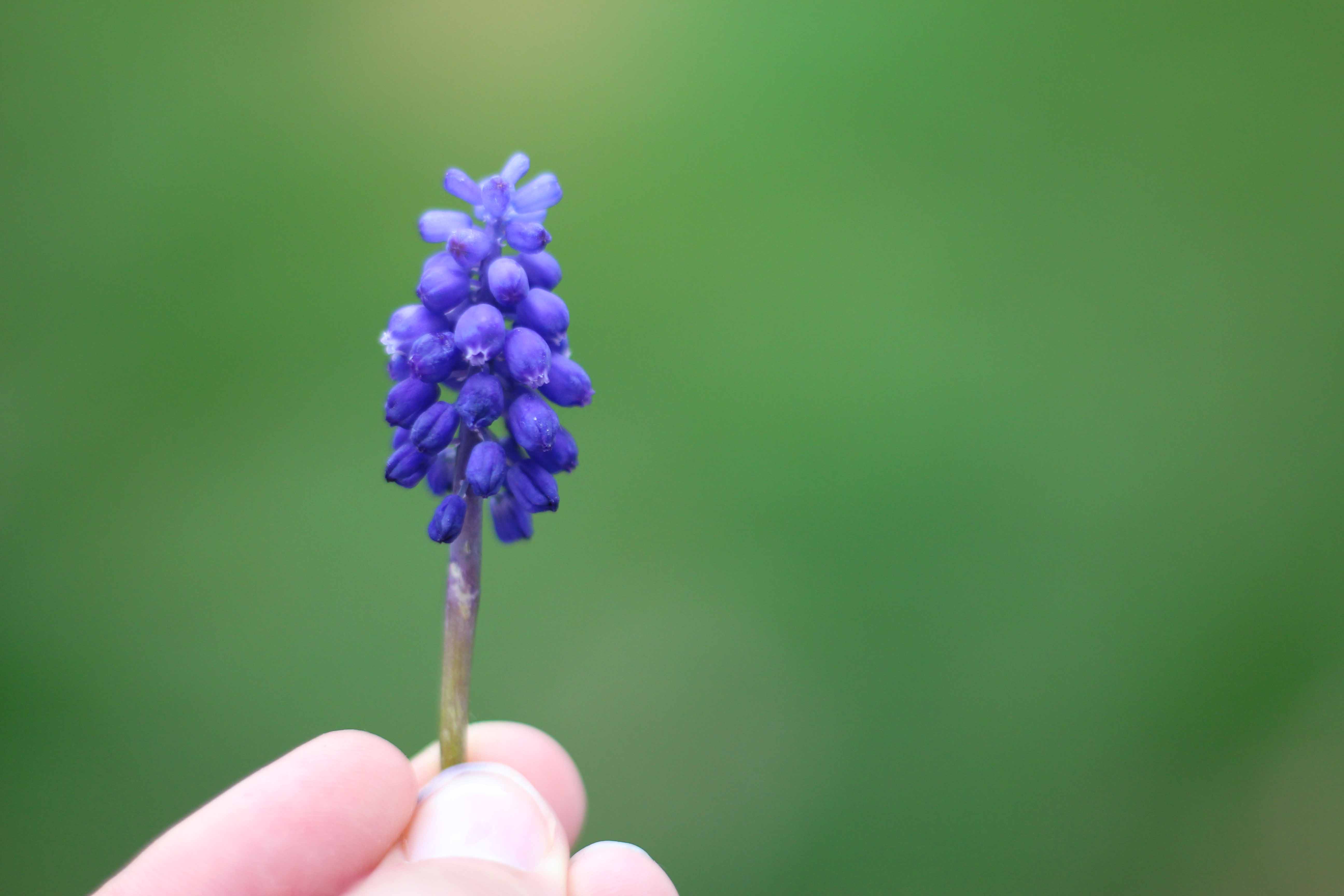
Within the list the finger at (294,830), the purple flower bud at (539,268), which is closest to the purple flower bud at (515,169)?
the purple flower bud at (539,268)

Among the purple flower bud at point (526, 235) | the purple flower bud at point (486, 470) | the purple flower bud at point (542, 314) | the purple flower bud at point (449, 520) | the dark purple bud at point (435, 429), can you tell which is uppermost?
the purple flower bud at point (526, 235)

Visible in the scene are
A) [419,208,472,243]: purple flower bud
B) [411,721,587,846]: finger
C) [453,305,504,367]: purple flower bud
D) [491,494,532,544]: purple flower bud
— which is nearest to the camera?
[453,305,504,367]: purple flower bud

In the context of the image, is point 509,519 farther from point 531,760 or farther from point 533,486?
point 531,760

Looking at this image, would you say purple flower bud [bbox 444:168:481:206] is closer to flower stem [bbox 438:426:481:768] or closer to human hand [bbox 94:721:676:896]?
flower stem [bbox 438:426:481:768]

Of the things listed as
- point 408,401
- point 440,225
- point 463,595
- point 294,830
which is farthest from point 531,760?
point 440,225

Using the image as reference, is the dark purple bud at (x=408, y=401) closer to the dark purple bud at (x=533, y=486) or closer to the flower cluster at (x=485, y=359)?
the flower cluster at (x=485, y=359)

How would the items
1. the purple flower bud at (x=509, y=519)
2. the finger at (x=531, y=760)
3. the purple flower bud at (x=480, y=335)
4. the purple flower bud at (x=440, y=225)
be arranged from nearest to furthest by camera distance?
the purple flower bud at (x=480, y=335) < the purple flower bud at (x=440, y=225) < the purple flower bud at (x=509, y=519) < the finger at (x=531, y=760)

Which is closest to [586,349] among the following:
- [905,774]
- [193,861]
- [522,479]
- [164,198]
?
[164,198]

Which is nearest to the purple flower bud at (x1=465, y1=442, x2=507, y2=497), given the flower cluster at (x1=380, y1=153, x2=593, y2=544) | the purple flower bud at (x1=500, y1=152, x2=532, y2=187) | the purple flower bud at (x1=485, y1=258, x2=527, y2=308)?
the flower cluster at (x1=380, y1=153, x2=593, y2=544)
